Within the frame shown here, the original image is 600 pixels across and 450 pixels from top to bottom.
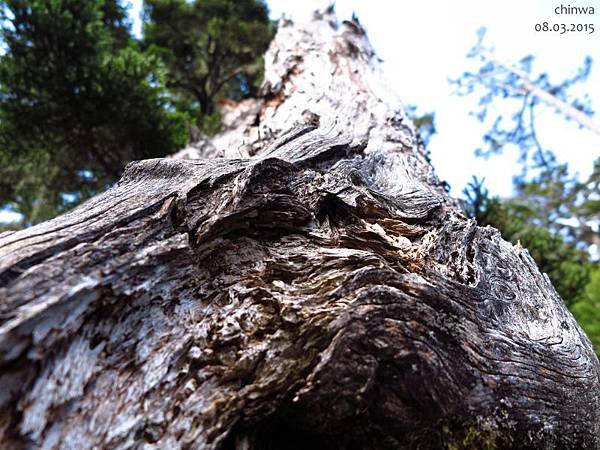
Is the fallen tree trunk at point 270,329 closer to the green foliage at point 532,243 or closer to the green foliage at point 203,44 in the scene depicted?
the green foliage at point 532,243

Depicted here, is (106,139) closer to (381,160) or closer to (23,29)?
(23,29)

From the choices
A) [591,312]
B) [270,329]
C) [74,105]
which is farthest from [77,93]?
[591,312]

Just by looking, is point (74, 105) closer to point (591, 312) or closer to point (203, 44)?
point (203, 44)

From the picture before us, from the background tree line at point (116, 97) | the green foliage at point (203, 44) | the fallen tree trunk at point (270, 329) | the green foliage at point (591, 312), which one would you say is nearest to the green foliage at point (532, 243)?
the background tree line at point (116, 97)

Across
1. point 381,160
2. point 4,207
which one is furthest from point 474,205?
point 4,207

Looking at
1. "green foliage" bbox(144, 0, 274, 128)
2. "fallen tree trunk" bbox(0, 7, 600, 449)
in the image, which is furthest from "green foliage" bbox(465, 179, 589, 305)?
Result: "green foliage" bbox(144, 0, 274, 128)

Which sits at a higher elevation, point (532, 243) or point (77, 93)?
point (77, 93)
